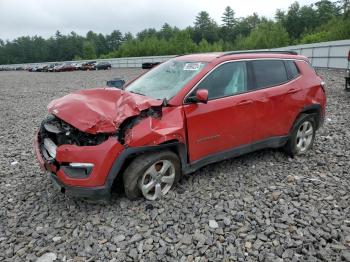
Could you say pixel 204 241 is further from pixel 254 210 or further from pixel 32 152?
pixel 32 152

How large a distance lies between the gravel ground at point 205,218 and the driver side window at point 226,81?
1246mm

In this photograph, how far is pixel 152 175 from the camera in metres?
4.00

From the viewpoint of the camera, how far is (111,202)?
161 inches

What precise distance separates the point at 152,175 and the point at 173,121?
0.71 m

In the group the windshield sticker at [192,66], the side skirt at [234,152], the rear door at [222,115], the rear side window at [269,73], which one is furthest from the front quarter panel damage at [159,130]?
the rear side window at [269,73]

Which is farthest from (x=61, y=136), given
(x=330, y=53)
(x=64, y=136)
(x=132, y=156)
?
(x=330, y=53)

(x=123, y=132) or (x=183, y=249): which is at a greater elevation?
(x=123, y=132)

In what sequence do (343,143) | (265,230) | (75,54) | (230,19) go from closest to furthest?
1. (265,230)
2. (343,143)
3. (230,19)
4. (75,54)

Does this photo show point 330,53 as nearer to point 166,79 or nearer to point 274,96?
point 274,96

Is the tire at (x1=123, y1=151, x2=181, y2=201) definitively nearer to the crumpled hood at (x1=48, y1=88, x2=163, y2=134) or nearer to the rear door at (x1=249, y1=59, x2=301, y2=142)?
the crumpled hood at (x1=48, y1=88, x2=163, y2=134)

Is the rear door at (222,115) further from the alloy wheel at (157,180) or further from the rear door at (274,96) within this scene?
the alloy wheel at (157,180)

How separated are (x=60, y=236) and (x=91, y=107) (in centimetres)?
147

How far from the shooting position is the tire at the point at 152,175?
381cm

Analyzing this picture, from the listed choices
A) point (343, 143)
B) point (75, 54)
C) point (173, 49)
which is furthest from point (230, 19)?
point (343, 143)
